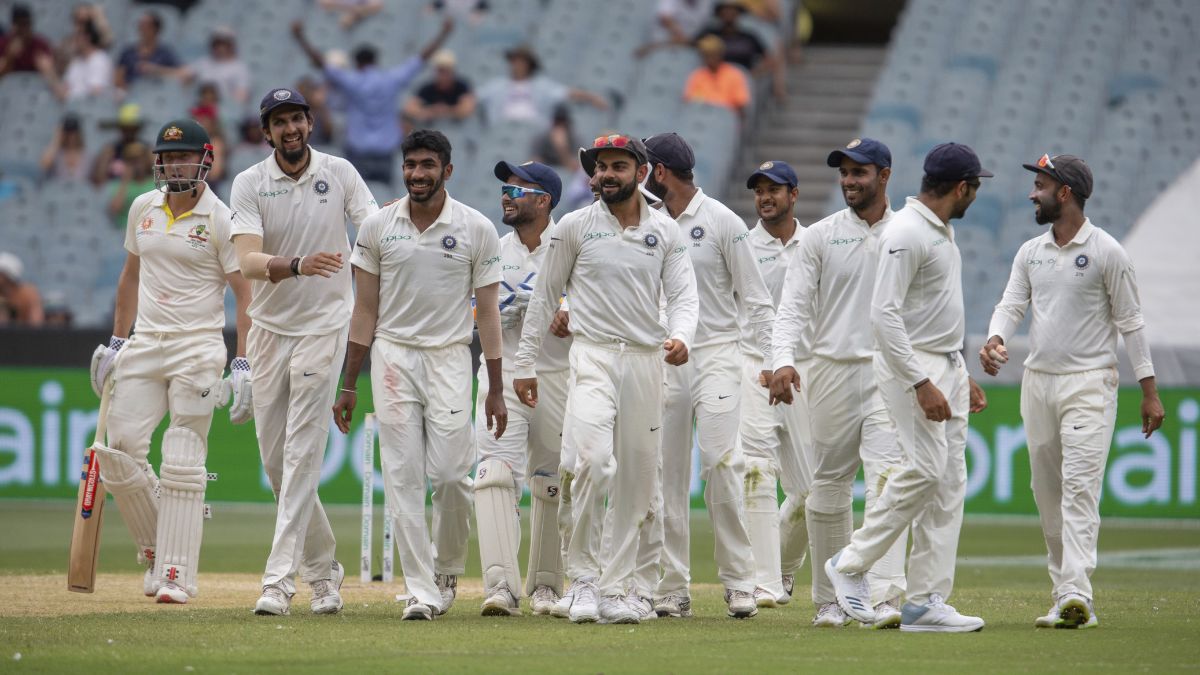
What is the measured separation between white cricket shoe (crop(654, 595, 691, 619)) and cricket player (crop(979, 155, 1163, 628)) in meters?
1.88

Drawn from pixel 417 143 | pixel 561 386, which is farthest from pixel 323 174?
pixel 561 386

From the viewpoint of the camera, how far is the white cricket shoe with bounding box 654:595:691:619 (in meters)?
9.30

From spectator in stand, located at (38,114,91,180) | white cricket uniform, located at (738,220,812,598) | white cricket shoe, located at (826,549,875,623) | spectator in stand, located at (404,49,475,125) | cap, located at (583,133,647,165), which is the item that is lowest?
white cricket shoe, located at (826,549,875,623)

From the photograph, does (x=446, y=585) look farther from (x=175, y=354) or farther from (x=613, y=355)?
(x=175, y=354)

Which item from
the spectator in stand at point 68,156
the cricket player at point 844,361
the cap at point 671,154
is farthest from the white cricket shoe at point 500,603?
the spectator in stand at point 68,156

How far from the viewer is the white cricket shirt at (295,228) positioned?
30.7 feet

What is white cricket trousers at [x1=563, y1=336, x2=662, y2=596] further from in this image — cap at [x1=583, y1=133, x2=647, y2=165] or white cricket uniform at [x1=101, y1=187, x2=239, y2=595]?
white cricket uniform at [x1=101, y1=187, x2=239, y2=595]

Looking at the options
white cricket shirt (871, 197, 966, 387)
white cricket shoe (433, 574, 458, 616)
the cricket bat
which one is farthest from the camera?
the cricket bat

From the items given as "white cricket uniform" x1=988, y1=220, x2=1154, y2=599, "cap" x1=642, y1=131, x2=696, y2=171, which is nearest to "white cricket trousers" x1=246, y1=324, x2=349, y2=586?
"cap" x1=642, y1=131, x2=696, y2=171

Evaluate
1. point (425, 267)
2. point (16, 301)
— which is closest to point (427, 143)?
point (425, 267)

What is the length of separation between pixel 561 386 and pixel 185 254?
231 cm

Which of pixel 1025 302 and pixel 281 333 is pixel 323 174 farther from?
pixel 1025 302

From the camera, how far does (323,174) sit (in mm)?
9445

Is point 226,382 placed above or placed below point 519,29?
below
